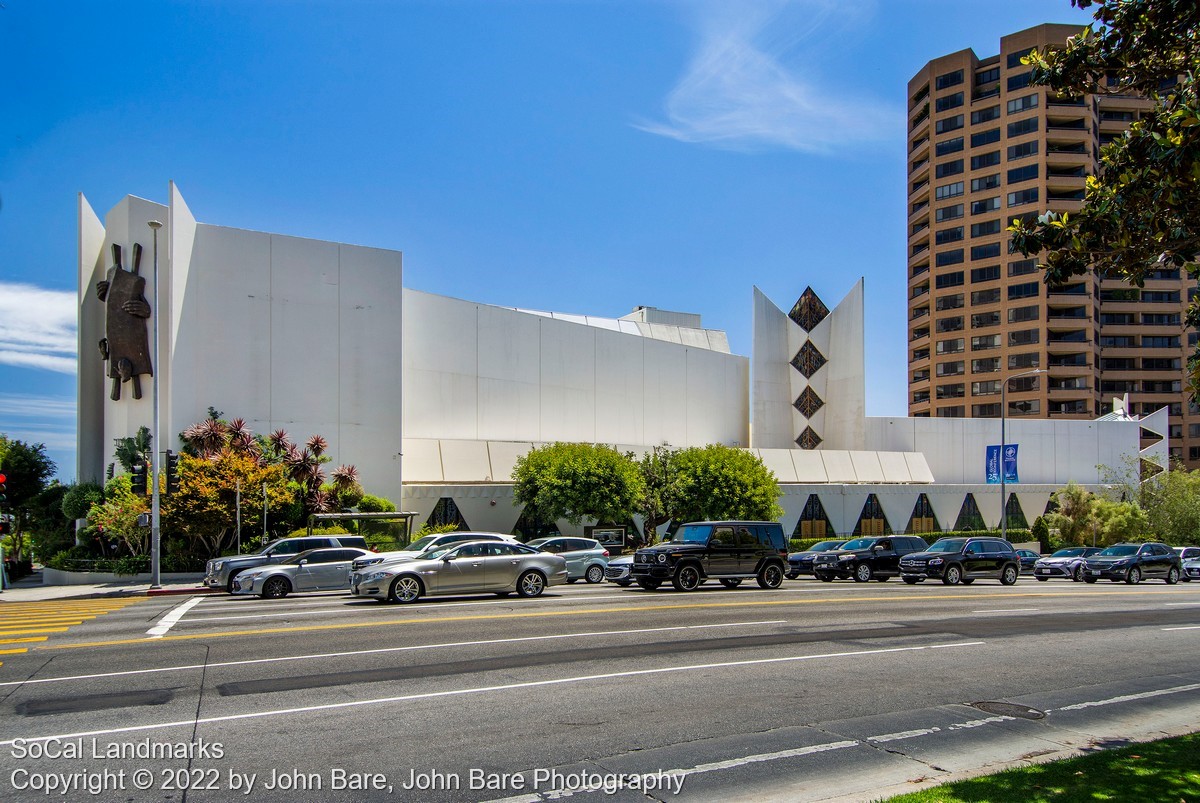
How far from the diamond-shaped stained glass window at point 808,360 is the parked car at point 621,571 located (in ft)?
128

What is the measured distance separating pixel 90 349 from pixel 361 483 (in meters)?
20.0

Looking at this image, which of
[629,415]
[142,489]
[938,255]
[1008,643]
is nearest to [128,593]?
[142,489]

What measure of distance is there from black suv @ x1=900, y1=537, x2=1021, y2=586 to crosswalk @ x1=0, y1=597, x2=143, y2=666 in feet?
79.0

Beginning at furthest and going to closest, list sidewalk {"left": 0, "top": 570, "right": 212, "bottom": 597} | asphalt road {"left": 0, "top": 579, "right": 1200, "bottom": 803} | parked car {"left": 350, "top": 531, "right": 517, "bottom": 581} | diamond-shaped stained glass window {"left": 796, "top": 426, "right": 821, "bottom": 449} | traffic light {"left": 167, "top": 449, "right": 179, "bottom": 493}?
diamond-shaped stained glass window {"left": 796, "top": 426, "right": 821, "bottom": 449}, traffic light {"left": 167, "top": 449, "right": 179, "bottom": 493}, sidewalk {"left": 0, "top": 570, "right": 212, "bottom": 597}, parked car {"left": 350, "top": 531, "right": 517, "bottom": 581}, asphalt road {"left": 0, "top": 579, "right": 1200, "bottom": 803}

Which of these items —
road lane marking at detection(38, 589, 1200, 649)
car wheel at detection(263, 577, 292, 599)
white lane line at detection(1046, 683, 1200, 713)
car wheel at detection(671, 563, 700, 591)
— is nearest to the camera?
white lane line at detection(1046, 683, 1200, 713)

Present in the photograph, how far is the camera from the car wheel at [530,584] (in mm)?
21594

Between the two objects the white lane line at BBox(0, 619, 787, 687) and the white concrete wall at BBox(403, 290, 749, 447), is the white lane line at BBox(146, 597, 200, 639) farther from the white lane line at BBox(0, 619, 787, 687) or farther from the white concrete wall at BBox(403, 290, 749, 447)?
the white concrete wall at BBox(403, 290, 749, 447)

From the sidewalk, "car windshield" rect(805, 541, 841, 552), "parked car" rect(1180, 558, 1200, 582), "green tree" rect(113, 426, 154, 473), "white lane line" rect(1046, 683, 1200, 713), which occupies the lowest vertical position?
"parked car" rect(1180, 558, 1200, 582)

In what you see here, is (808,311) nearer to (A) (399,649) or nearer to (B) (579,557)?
(B) (579,557)

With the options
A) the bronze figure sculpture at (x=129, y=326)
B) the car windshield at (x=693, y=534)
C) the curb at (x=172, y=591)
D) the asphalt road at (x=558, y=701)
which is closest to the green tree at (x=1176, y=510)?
the asphalt road at (x=558, y=701)

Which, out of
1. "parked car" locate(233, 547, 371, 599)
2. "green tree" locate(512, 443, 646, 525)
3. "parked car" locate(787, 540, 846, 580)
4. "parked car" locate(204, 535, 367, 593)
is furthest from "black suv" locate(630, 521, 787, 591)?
"green tree" locate(512, 443, 646, 525)

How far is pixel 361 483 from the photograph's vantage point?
3978 centimetres

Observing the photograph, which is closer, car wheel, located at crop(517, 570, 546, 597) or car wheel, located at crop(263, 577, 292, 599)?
car wheel, located at crop(517, 570, 546, 597)

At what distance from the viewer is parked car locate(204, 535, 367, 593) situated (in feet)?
82.3
